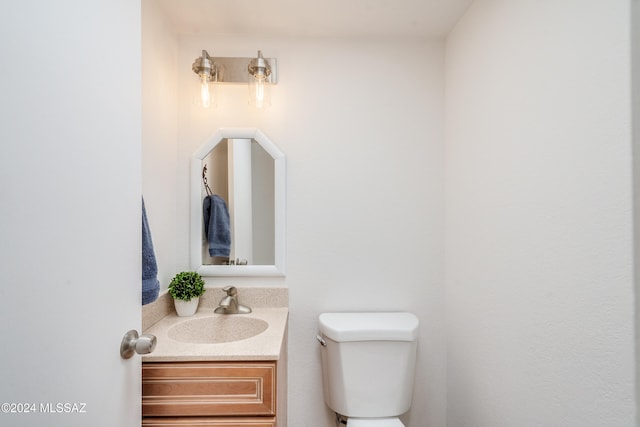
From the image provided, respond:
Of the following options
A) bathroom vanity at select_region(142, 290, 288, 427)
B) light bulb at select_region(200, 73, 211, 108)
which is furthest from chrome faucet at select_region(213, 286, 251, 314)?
light bulb at select_region(200, 73, 211, 108)

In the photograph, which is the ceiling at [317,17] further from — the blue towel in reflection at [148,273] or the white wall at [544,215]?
the blue towel in reflection at [148,273]

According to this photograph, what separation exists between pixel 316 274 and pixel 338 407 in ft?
1.94

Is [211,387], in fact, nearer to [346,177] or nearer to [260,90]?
[346,177]

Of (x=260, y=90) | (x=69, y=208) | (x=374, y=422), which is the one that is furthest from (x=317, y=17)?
(x=374, y=422)

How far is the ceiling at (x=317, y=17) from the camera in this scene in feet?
4.58

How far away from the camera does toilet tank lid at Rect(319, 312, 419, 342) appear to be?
1.42 m

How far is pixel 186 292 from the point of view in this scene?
148 centimetres

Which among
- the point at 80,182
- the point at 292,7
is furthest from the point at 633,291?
the point at 292,7

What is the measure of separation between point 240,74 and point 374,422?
168 centimetres

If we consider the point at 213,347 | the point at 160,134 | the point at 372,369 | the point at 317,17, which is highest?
the point at 317,17

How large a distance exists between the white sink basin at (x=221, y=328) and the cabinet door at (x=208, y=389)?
1.16ft

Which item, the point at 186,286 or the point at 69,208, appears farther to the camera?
the point at 186,286

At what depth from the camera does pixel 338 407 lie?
1.46m

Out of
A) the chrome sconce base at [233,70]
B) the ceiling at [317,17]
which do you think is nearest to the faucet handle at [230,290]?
the chrome sconce base at [233,70]
